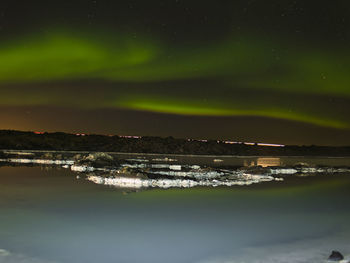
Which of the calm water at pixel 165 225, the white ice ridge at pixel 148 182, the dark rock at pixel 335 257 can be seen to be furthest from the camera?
the white ice ridge at pixel 148 182

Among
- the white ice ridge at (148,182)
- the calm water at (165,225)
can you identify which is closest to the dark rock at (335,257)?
the calm water at (165,225)

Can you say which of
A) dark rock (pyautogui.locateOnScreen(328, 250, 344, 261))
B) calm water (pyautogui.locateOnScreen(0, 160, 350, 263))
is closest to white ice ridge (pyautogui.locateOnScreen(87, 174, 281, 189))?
calm water (pyautogui.locateOnScreen(0, 160, 350, 263))

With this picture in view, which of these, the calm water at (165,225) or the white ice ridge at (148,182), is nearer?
the calm water at (165,225)

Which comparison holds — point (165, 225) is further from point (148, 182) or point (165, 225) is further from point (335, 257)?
point (148, 182)

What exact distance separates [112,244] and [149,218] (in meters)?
1.90

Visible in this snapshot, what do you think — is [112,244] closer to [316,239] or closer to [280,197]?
[316,239]

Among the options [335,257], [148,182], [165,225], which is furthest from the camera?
[148,182]

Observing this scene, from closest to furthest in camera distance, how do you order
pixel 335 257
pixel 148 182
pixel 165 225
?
pixel 335 257, pixel 165 225, pixel 148 182

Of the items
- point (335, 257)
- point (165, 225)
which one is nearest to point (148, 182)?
point (165, 225)

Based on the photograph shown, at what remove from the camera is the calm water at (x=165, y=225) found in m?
4.68

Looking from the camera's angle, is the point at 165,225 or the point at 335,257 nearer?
the point at 335,257

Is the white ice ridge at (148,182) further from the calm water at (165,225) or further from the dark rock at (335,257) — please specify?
the dark rock at (335,257)

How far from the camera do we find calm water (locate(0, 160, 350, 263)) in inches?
184

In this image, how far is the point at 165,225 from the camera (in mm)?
6348
